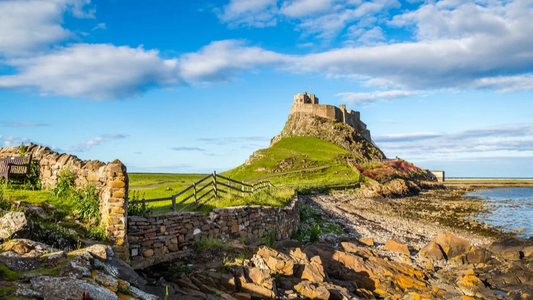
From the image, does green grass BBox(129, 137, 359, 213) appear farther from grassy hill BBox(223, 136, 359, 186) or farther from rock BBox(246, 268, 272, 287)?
rock BBox(246, 268, 272, 287)

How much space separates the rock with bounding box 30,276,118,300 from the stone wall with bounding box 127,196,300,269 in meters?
5.99

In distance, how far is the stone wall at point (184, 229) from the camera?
12.2 meters

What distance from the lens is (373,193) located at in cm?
5116

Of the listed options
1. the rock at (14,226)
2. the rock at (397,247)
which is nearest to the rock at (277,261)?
the rock at (14,226)

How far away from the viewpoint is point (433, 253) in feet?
65.3

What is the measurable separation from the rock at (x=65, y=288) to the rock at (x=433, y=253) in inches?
705

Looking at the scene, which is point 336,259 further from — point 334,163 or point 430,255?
point 334,163

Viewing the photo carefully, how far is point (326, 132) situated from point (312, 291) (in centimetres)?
8516

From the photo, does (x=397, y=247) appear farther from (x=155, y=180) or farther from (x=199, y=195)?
(x=155, y=180)

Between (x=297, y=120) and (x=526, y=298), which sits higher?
(x=297, y=120)

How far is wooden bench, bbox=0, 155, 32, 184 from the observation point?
15.2 metres

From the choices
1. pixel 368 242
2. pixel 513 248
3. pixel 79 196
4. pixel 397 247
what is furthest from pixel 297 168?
pixel 79 196

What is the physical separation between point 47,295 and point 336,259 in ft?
38.4

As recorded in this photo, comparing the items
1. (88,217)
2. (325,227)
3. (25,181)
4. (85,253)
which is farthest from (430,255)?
(25,181)
